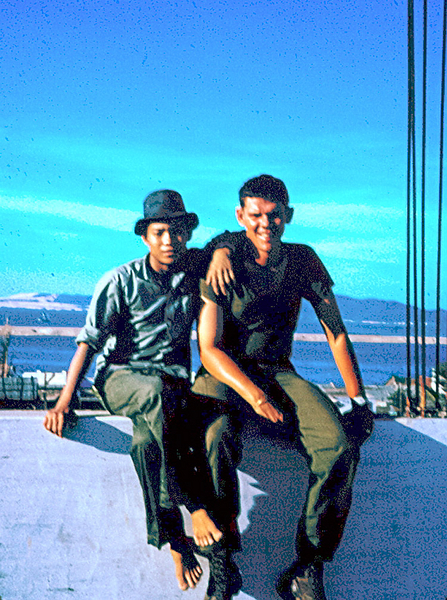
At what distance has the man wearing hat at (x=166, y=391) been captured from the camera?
7.80 feet

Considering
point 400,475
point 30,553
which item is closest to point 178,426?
point 30,553

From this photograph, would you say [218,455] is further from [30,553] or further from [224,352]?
[30,553]

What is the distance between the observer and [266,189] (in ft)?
8.77

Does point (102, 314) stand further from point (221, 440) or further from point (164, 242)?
point (221, 440)

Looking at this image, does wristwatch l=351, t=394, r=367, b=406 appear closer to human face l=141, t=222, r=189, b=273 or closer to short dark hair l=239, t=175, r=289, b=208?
short dark hair l=239, t=175, r=289, b=208

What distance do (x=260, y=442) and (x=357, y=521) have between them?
63cm

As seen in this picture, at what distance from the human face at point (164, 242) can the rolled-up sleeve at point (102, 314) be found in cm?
20

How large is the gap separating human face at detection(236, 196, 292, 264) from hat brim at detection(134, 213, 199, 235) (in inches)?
8.5

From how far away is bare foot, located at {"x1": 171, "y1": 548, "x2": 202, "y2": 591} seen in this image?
2602 millimetres

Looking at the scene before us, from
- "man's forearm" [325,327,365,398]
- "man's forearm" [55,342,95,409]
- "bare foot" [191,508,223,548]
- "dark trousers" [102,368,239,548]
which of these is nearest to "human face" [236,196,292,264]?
"man's forearm" [325,327,365,398]

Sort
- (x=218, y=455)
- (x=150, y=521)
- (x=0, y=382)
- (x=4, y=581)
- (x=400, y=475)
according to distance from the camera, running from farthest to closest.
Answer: (x=0, y=382)
(x=400, y=475)
(x=4, y=581)
(x=150, y=521)
(x=218, y=455)

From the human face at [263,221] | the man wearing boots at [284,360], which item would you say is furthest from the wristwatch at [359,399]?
the human face at [263,221]

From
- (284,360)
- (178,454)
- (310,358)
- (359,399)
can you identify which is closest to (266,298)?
(284,360)

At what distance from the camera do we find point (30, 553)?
2707mm
